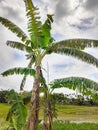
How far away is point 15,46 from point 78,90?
3355 mm

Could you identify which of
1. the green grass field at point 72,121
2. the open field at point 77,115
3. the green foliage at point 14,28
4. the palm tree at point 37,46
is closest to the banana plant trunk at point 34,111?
the palm tree at point 37,46

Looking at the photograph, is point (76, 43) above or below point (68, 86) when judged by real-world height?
above

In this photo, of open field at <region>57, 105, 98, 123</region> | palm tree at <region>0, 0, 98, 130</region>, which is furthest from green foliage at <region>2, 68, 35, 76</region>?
open field at <region>57, 105, 98, 123</region>

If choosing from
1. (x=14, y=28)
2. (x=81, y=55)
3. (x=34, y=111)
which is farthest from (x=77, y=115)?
(x=34, y=111)

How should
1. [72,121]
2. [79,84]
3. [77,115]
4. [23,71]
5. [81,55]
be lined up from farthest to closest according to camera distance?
[77,115], [72,121], [23,71], [81,55], [79,84]

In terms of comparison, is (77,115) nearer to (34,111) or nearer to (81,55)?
(81,55)

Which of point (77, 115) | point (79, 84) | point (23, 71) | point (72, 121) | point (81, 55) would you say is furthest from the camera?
point (77, 115)

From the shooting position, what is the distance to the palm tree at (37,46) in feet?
39.0

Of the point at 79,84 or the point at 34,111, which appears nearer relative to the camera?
the point at 34,111

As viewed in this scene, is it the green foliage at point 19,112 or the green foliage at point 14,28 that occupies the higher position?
the green foliage at point 14,28

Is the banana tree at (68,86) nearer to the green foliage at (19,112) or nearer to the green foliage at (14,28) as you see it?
the green foliage at (19,112)

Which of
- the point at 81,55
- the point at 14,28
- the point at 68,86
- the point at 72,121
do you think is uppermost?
the point at 14,28

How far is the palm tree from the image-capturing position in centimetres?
1190

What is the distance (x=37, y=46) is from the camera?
13.1m
